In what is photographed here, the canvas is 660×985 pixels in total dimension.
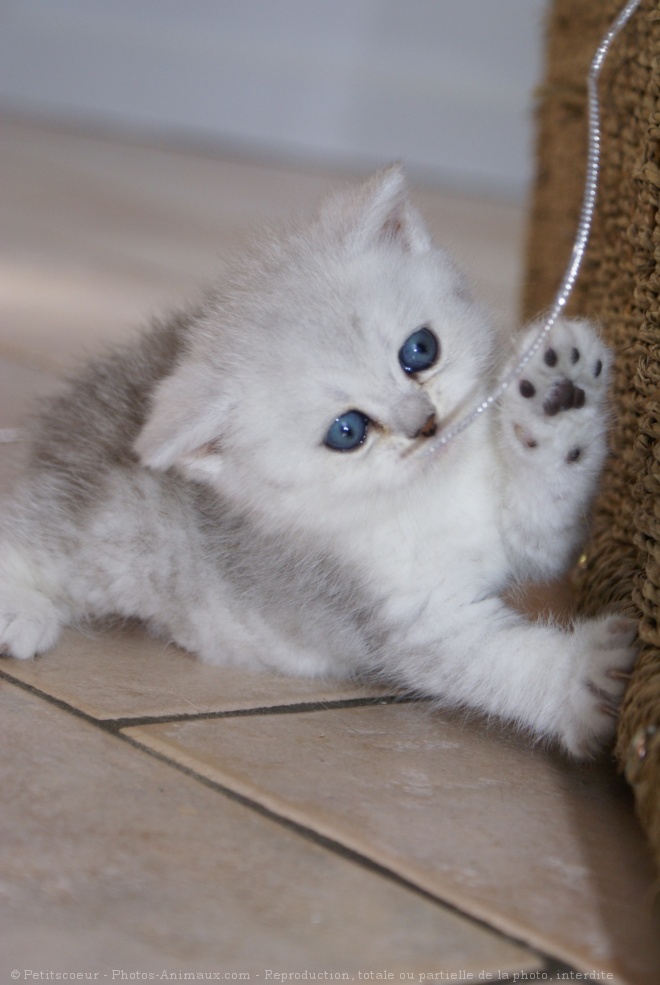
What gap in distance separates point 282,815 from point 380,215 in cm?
87

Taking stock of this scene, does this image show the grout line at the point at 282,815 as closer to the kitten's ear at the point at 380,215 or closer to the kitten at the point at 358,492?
the kitten at the point at 358,492

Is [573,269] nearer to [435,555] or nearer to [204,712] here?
[435,555]

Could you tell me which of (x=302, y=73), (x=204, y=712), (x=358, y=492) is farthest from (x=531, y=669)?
(x=302, y=73)

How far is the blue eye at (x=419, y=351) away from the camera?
155cm

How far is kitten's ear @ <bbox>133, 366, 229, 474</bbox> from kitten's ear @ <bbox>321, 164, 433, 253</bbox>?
0.31 metres

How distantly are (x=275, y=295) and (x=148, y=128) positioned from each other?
7408 mm

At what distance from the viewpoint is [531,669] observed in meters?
1.46

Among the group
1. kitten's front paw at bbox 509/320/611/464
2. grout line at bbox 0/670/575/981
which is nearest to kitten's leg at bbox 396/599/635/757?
grout line at bbox 0/670/575/981

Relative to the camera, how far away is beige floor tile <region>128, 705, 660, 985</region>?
3.56ft

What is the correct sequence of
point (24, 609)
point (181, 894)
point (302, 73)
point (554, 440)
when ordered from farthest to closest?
point (302, 73) → point (24, 609) → point (554, 440) → point (181, 894)

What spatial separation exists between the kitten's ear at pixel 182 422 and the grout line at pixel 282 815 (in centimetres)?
34

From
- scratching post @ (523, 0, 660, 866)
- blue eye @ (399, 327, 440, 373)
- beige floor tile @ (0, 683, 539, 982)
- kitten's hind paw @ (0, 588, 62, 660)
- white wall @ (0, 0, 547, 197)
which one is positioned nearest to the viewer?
beige floor tile @ (0, 683, 539, 982)

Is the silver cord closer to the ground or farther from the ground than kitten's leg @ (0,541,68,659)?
farther from the ground

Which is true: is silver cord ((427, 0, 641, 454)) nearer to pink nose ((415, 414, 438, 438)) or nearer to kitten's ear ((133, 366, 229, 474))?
pink nose ((415, 414, 438, 438))
